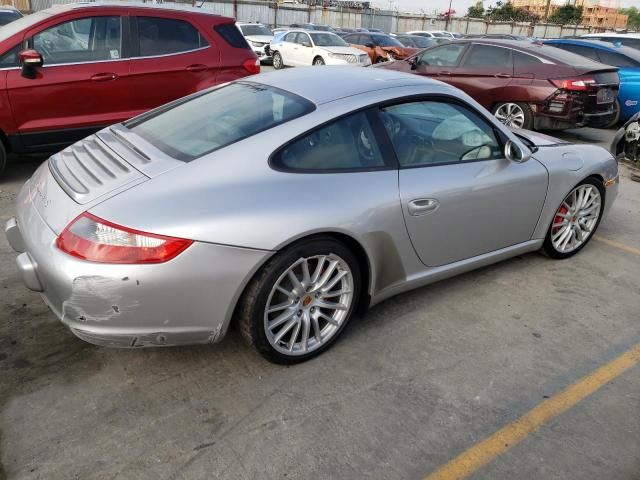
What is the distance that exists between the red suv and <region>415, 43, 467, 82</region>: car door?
425cm

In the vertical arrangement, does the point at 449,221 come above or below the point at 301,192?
below

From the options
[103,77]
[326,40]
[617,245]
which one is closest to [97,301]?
[103,77]

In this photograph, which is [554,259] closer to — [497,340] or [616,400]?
[497,340]

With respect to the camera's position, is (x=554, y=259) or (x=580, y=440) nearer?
(x=580, y=440)

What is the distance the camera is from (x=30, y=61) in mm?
4844

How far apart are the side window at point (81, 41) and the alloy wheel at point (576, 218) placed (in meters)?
4.50

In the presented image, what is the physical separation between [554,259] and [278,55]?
15.3m

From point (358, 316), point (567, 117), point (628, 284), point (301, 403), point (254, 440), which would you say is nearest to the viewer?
point (254, 440)

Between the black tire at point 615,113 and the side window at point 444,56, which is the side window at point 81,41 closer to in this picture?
the side window at point 444,56

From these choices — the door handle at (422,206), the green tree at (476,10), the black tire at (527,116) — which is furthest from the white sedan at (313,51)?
the green tree at (476,10)

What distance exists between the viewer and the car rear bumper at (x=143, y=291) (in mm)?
2229

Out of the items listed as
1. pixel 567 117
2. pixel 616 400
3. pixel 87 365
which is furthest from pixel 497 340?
pixel 567 117

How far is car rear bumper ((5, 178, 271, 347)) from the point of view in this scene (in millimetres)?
2229

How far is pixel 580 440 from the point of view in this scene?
7.98ft
